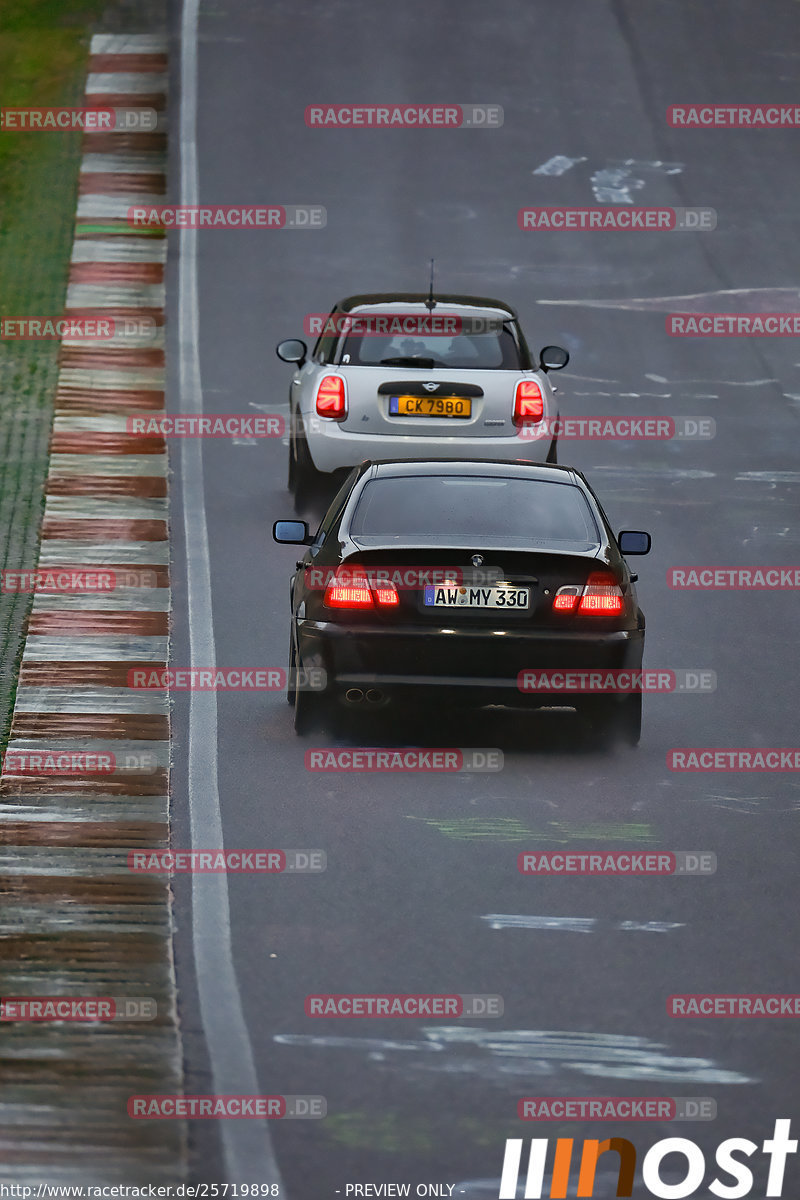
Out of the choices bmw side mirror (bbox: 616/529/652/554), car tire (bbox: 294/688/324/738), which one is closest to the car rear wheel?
car tire (bbox: 294/688/324/738)

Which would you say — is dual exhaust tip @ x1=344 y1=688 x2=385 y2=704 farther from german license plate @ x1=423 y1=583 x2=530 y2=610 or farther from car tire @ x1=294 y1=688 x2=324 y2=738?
german license plate @ x1=423 y1=583 x2=530 y2=610

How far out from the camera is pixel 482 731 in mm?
11297

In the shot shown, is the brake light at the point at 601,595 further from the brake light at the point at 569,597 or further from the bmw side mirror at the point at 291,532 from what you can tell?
the bmw side mirror at the point at 291,532

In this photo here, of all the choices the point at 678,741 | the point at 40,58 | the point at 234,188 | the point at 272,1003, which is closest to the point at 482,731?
the point at 678,741

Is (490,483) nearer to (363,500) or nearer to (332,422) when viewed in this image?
(363,500)

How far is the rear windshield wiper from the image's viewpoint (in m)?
15.7

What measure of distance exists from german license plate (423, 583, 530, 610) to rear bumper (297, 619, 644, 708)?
0.46ft

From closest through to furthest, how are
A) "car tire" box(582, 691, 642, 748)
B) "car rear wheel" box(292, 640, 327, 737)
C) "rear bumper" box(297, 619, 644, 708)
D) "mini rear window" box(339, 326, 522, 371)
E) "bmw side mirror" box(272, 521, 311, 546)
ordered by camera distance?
"rear bumper" box(297, 619, 644, 708), "car tire" box(582, 691, 642, 748), "car rear wheel" box(292, 640, 327, 737), "bmw side mirror" box(272, 521, 311, 546), "mini rear window" box(339, 326, 522, 371)

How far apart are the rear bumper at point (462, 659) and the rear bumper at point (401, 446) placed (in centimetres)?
520

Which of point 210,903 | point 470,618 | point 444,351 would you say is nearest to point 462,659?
point 470,618

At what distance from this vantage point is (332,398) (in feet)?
52.0

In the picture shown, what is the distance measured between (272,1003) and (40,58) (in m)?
29.4

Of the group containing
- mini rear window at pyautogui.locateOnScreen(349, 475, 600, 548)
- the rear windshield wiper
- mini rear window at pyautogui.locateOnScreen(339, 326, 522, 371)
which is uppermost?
mini rear window at pyautogui.locateOnScreen(339, 326, 522, 371)

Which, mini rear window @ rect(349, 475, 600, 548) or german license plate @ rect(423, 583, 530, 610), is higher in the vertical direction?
mini rear window @ rect(349, 475, 600, 548)
